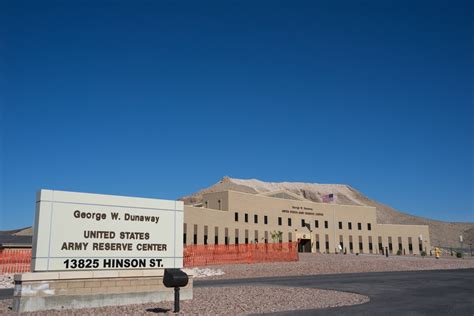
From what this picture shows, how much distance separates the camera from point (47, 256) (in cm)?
1173

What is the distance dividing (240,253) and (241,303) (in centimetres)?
2708

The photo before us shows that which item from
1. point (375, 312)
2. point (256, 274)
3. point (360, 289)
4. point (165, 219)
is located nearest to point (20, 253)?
point (256, 274)

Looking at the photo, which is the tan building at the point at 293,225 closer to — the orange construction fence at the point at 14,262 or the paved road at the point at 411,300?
the orange construction fence at the point at 14,262

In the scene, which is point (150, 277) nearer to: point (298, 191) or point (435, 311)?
point (435, 311)

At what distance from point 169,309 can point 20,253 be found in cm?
2530

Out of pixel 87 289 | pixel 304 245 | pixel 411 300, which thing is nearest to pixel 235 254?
pixel 411 300

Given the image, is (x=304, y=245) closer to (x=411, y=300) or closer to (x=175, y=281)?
(x=411, y=300)

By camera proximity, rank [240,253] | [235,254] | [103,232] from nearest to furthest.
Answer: [103,232] < [235,254] < [240,253]

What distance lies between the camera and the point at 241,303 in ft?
41.0

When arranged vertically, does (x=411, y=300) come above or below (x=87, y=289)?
below

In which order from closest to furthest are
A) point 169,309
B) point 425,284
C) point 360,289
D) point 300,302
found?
point 169,309, point 300,302, point 360,289, point 425,284

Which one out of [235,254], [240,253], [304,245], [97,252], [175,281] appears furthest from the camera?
[304,245]

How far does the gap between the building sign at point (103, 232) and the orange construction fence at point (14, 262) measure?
2147 centimetres

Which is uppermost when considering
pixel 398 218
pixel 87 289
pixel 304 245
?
pixel 398 218
